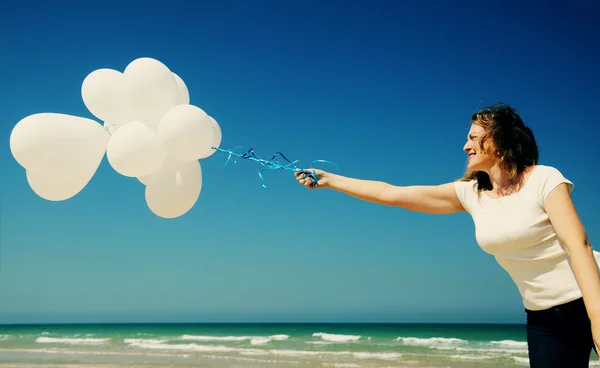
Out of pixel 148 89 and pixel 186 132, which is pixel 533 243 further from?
pixel 148 89

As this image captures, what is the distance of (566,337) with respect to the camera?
2.11 metres

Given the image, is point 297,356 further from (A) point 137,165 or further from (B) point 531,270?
(B) point 531,270

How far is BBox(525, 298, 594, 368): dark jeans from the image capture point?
2092mm

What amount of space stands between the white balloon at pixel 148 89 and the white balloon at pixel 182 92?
0.16m

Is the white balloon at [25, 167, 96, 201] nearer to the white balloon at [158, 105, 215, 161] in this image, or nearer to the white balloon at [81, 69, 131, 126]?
the white balloon at [81, 69, 131, 126]

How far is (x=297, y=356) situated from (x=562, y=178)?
10.5 meters

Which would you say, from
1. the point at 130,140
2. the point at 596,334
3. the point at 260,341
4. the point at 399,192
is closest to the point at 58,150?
the point at 130,140

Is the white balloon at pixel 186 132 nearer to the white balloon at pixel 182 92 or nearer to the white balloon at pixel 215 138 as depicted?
the white balloon at pixel 215 138

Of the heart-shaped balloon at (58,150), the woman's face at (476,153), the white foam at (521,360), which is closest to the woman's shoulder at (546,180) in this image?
the woman's face at (476,153)

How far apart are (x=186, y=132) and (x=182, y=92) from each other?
658mm

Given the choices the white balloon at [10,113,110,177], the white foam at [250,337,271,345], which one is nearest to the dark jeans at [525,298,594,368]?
the white balloon at [10,113,110,177]

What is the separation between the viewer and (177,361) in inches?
428

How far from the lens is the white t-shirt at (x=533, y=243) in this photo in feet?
7.05

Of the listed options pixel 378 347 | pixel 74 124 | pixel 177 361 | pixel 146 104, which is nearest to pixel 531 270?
pixel 146 104
